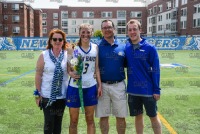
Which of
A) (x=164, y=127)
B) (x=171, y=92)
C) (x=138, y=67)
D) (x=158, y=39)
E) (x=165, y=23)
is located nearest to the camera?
(x=138, y=67)

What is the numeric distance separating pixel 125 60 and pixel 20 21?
2123 inches

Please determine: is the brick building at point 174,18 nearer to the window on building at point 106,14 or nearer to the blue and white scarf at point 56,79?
the window on building at point 106,14

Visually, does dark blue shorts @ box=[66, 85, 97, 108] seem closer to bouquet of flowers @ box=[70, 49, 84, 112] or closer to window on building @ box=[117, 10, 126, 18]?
bouquet of flowers @ box=[70, 49, 84, 112]

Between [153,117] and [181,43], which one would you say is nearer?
[153,117]

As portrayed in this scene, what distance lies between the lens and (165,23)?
61125 mm

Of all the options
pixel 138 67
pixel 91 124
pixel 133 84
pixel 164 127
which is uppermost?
pixel 138 67

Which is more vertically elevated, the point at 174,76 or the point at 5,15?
the point at 5,15

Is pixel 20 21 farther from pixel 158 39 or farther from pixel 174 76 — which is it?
pixel 174 76

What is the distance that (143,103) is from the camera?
4660mm

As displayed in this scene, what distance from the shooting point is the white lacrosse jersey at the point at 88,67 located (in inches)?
169

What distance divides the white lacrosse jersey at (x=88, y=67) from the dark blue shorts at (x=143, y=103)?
2.66 feet

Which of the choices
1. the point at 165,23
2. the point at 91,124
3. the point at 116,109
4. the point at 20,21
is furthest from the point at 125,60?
the point at 165,23

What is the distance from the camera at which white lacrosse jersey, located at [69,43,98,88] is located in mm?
4293

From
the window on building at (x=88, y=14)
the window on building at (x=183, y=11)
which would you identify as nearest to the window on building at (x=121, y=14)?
the window on building at (x=88, y=14)
